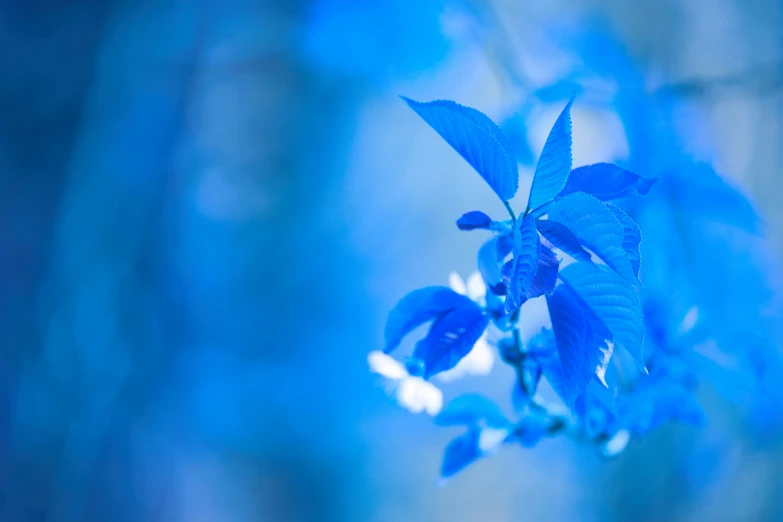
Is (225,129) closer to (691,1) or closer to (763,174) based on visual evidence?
(691,1)

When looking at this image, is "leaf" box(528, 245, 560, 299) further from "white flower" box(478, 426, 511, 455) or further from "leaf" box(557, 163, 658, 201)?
"white flower" box(478, 426, 511, 455)

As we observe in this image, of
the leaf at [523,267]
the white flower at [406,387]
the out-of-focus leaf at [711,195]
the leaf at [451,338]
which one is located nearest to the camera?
the leaf at [523,267]

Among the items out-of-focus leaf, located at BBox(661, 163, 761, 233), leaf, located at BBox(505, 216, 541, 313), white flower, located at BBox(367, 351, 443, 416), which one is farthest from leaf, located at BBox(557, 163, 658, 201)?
out-of-focus leaf, located at BBox(661, 163, 761, 233)

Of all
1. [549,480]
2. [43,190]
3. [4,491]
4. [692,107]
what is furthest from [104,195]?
[692,107]

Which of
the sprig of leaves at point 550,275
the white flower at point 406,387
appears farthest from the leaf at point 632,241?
the white flower at point 406,387

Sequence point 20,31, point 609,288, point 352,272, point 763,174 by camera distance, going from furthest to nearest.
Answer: point 763,174 < point 352,272 < point 20,31 < point 609,288

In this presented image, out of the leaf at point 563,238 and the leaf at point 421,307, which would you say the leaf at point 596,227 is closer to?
the leaf at point 563,238

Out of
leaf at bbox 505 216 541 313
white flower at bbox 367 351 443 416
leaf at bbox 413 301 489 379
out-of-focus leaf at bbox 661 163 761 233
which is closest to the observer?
leaf at bbox 505 216 541 313
